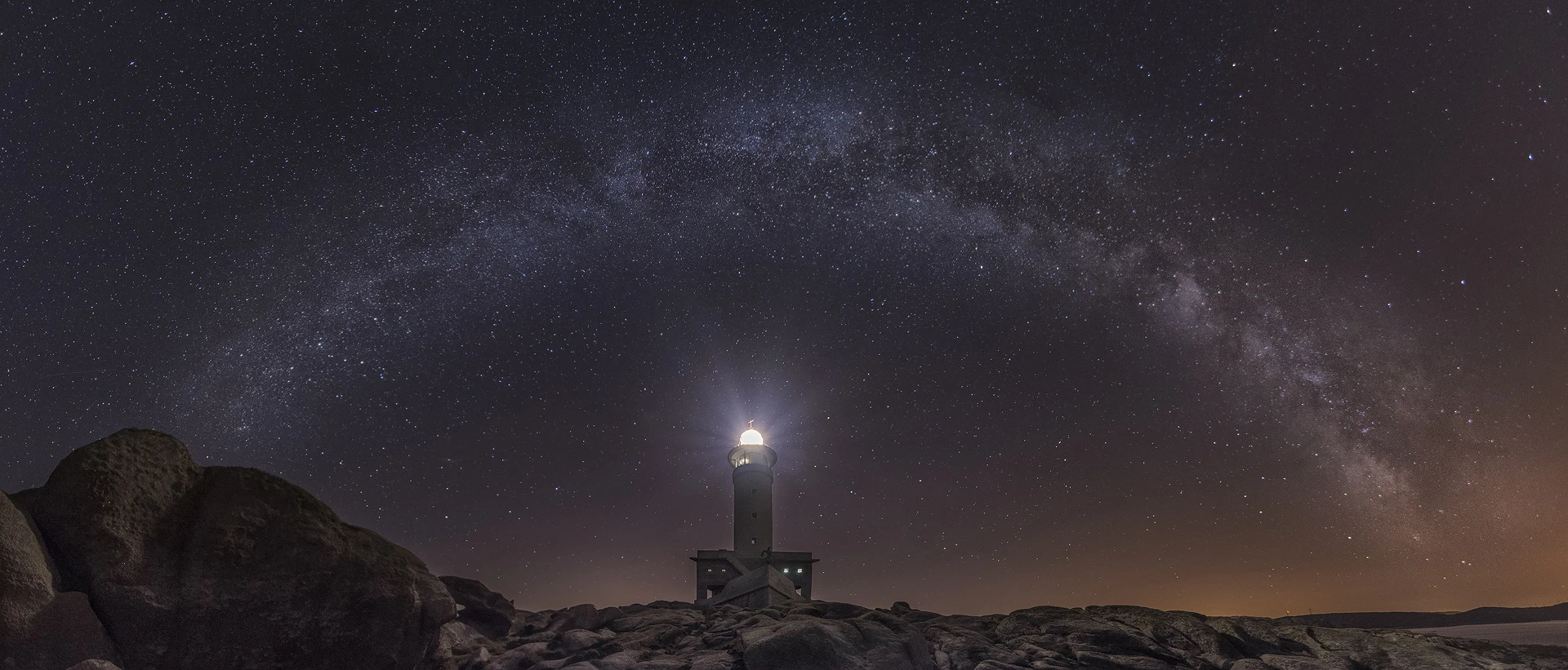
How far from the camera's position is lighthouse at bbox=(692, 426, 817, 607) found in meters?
51.2

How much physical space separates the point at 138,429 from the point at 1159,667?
25234mm

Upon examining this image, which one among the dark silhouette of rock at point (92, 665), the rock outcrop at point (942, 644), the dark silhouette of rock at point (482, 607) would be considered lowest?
the rock outcrop at point (942, 644)

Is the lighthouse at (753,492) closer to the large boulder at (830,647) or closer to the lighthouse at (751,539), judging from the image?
the lighthouse at (751,539)

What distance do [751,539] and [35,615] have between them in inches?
1799

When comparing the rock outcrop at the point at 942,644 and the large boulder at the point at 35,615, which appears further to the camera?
the rock outcrop at the point at 942,644

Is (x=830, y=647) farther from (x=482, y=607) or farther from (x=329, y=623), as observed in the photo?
(x=329, y=623)

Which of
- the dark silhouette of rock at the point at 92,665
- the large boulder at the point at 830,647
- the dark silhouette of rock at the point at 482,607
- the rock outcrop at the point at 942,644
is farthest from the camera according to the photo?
the dark silhouette of rock at the point at 482,607

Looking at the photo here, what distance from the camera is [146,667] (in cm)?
1203

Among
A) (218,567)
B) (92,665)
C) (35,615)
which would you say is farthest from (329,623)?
(35,615)

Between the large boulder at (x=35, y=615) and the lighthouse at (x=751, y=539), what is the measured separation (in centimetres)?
3617

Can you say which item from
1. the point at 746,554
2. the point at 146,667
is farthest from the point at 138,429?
the point at 746,554

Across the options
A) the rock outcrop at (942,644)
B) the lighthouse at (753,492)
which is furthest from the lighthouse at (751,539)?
the rock outcrop at (942,644)

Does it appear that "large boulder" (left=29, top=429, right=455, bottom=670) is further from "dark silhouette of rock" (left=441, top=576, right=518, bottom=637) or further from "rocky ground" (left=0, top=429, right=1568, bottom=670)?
"dark silhouette of rock" (left=441, top=576, right=518, bottom=637)

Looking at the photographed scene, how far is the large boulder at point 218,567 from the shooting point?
39.8ft
